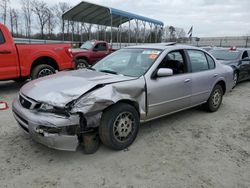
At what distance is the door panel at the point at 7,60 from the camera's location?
6.07 m

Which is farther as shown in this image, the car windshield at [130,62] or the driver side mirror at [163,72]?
the car windshield at [130,62]

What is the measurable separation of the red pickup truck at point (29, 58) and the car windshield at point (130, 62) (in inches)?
123

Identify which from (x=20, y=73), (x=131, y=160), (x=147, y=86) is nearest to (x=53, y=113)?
(x=131, y=160)

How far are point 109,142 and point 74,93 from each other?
0.87m

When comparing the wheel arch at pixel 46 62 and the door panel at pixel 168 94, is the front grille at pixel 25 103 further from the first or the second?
the wheel arch at pixel 46 62

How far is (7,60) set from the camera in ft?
20.2

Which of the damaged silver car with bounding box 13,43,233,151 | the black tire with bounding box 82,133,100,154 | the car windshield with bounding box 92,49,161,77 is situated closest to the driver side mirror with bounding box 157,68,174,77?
the damaged silver car with bounding box 13,43,233,151

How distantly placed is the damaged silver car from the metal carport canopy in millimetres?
12333

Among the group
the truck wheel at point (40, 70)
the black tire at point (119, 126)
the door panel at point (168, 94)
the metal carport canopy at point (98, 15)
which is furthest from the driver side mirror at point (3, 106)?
the metal carport canopy at point (98, 15)

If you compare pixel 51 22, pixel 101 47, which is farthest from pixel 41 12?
pixel 101 47

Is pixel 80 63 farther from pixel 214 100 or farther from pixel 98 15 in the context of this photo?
pixel 98 15

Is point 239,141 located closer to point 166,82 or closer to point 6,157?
point 166,82

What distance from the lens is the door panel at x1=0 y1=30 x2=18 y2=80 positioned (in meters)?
6.07

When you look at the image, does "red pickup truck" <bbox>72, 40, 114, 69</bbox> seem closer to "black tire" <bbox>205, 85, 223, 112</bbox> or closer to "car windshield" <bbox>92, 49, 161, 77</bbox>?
"car windshield" <bbox>92, 49, 161, 77</bbox>
